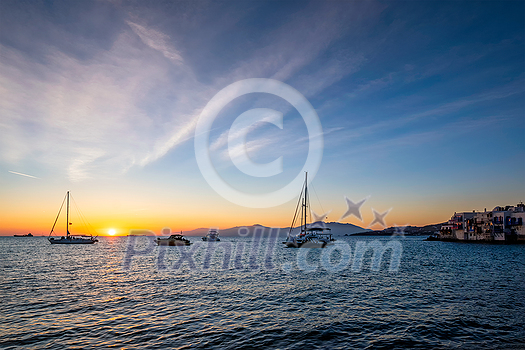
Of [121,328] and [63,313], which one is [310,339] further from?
[63,313]

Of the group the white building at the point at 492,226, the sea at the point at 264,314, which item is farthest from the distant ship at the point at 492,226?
the sea at the point at 264,314

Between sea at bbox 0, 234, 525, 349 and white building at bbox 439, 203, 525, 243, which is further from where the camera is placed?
white building at bbox 439, 203, 525, 243

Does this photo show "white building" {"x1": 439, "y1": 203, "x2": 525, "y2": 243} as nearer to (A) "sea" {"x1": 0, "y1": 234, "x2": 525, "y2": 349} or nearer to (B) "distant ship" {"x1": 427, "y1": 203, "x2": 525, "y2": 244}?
(B) "distant ship" {"x1": 427, "y1": 203, "x2": 525, "y2": 244}

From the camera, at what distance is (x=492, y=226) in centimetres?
12850

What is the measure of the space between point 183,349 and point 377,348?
9831 mm

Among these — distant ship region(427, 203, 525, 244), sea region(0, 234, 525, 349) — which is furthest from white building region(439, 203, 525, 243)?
sea region(0, 234, 525, 349)

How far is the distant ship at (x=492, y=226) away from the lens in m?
121

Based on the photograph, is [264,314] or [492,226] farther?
[492,226]

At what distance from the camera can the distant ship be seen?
12062 centimetres

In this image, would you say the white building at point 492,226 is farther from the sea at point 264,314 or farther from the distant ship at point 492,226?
the sea at point 264,314

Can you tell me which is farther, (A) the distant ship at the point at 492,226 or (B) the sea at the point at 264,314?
(A) the distant ship at the point at 492,226

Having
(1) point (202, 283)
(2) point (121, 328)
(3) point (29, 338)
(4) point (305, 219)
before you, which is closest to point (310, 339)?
(2) point (121, 328)

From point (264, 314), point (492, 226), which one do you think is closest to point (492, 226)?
point (492, 226)

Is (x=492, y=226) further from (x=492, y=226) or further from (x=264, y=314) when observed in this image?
(x=264, y=314)
